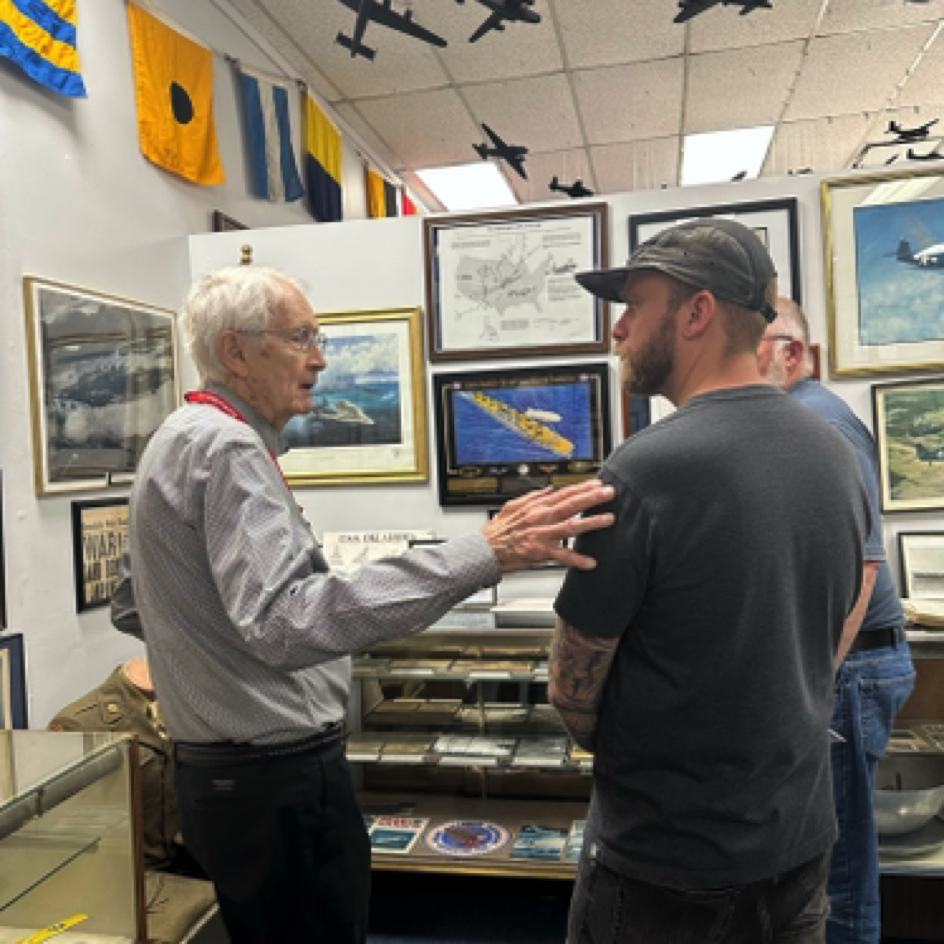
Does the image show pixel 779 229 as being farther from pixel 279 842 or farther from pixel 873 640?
pixel 279 842

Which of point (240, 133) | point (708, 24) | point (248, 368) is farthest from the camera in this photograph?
point (708, 24)

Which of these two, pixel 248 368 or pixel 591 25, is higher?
pixel 591 25

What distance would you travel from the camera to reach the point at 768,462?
1.09 meters

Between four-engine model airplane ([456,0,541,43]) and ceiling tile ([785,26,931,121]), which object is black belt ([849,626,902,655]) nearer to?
four-engine model airplane ([456,0,541,43])

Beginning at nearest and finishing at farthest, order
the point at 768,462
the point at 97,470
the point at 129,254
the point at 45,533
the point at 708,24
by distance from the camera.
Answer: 1. the point at 768,462
2. the point at 45,533
3. the point at 97,470
4. the point at 129,254
5. the point at 708,24

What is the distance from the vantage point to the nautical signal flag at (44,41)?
2.34 meters

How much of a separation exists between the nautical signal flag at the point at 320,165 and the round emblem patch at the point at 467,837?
3065mm

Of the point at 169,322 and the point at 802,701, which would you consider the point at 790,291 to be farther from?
the point at 169,322

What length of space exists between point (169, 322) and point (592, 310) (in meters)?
1.62

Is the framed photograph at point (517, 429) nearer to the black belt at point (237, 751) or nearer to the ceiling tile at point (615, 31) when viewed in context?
the black belt at point (237, 751)

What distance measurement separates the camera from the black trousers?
1.44 metres

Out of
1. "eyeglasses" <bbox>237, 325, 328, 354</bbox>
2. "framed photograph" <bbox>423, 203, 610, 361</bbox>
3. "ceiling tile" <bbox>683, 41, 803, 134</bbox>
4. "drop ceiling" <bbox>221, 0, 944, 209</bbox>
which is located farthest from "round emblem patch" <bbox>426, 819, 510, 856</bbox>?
"ceiling tile" <bbox>683, 41, 803, 134</bbox>

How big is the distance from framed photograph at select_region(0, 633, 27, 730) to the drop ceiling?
3.11 m

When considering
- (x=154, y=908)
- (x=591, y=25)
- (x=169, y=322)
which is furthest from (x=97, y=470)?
(x=591, y=25)
